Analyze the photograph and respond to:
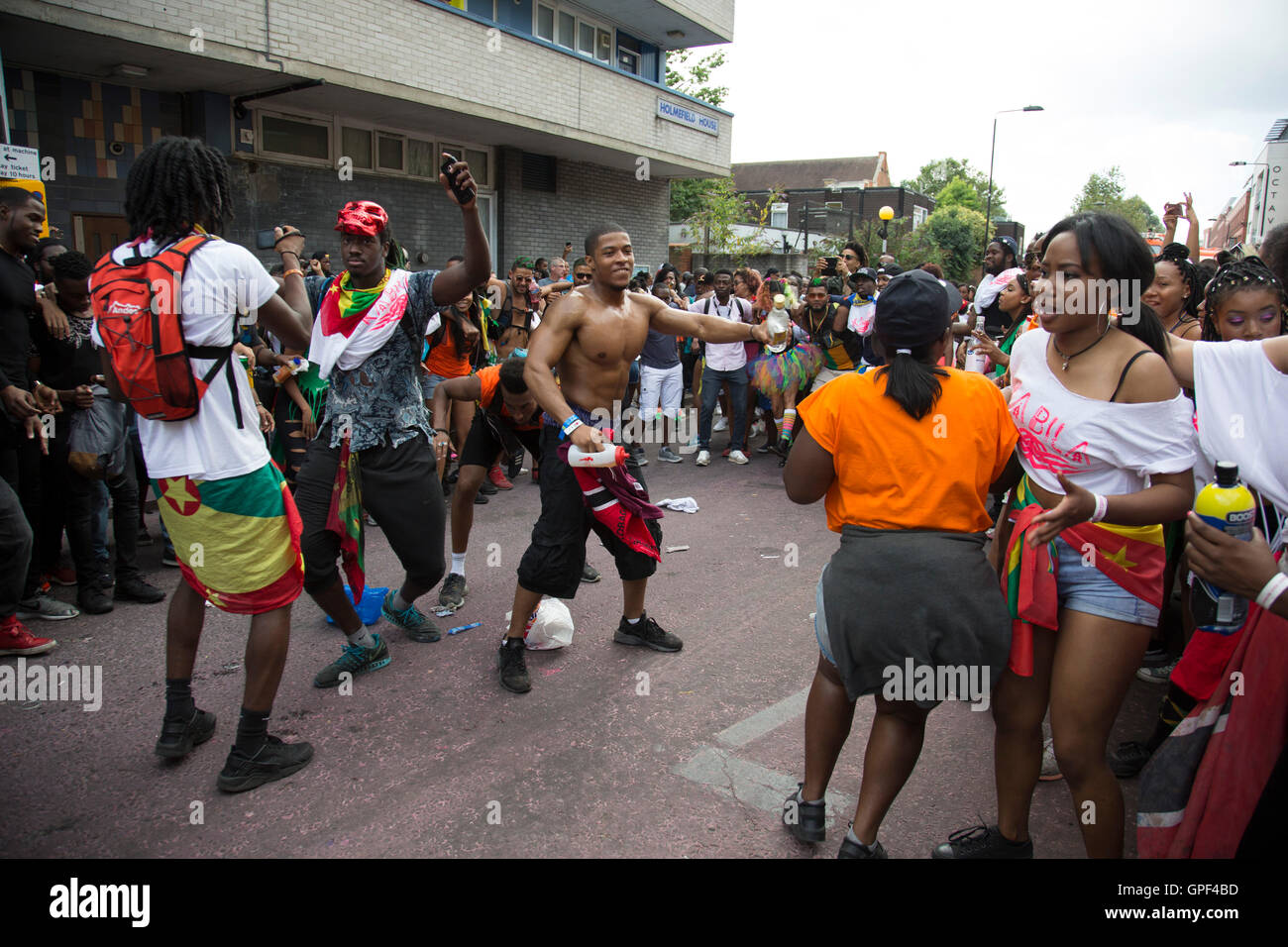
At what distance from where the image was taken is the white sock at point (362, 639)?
13.0 ft

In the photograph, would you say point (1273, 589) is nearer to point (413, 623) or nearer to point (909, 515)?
point (909, 515)

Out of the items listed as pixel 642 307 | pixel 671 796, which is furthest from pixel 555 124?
pixel 671 796

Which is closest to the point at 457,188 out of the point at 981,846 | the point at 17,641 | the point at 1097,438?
the point at 1097,438

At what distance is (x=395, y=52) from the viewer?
1188 centimetres

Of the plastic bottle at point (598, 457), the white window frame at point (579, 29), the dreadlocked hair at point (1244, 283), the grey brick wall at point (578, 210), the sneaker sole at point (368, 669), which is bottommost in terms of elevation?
the sneaker sole at point (368, 669)

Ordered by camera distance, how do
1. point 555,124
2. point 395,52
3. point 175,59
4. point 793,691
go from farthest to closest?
1. point 555,124
2. point 395,52
3. point 175,59
4. point 793,691

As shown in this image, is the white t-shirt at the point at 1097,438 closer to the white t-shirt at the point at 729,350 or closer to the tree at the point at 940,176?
the white t-shirt at the point at 729,350

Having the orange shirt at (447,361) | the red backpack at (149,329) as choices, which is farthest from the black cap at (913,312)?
the orange shirt at (447,361)

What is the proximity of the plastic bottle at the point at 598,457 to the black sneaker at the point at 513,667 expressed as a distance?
0.93m

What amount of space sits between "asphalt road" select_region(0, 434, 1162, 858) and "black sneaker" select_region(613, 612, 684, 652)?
0.24 ft

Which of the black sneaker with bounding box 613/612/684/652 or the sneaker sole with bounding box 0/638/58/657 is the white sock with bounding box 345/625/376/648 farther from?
the sneaker sole with bounding box 0/638/58/657

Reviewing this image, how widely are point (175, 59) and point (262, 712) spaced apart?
31.0 feet

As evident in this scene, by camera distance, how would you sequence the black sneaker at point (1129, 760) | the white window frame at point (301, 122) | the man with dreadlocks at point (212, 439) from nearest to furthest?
the man with dreadlocks at point (212, 439)
the black sneaker at point (1129, 760)
the white window frame at point (301, 122)

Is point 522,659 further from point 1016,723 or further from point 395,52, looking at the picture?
point 395,52
